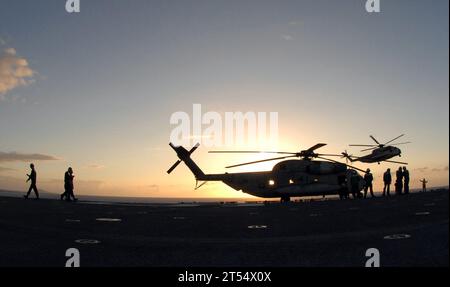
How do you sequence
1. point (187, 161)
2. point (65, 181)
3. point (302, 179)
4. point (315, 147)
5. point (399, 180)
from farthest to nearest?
point (187, 161)
point (399, 180)
point (302, 179)
point (315, 147)
point (65, 181)

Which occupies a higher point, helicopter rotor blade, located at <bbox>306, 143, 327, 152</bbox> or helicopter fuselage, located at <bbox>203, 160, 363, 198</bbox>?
helicopter rotor blade, located at <bbox>306, 143, 327, 152</bbox>

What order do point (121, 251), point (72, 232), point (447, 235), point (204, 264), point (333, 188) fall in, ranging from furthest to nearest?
point (333, 188) → point (72, 232) → point (447, 235) → point (121, 251) → point (204, 264)

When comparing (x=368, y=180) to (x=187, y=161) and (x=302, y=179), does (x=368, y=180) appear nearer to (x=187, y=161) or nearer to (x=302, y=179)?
(x=302, y=179)

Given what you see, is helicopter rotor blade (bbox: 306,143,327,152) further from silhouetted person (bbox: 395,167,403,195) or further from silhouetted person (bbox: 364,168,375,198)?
silhouetted person (bbox: 395,167,403,195)

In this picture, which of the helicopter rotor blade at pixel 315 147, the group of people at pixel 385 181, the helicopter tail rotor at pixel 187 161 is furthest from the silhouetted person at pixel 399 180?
the helicopter tail rotor at pixel 187 161

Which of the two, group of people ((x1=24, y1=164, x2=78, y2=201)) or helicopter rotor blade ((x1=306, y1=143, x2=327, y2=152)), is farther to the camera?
helicopter rotor blade ((x1=306, y1=143, x2=327, y2=152))

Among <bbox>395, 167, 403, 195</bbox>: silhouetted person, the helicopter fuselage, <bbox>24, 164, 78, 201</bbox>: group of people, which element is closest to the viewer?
<bbox>24, 164, 78, 201</bbox>: group of people

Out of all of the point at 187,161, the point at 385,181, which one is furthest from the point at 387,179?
the point at 187,161

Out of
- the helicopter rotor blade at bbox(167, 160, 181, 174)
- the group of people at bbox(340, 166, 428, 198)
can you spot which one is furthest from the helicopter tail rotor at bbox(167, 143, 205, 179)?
the group of people at bbox(340, 166, 428, 198)

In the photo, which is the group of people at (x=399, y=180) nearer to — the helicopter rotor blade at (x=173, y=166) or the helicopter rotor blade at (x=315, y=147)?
the helicopter rotor blade at (x=315, y=147)
